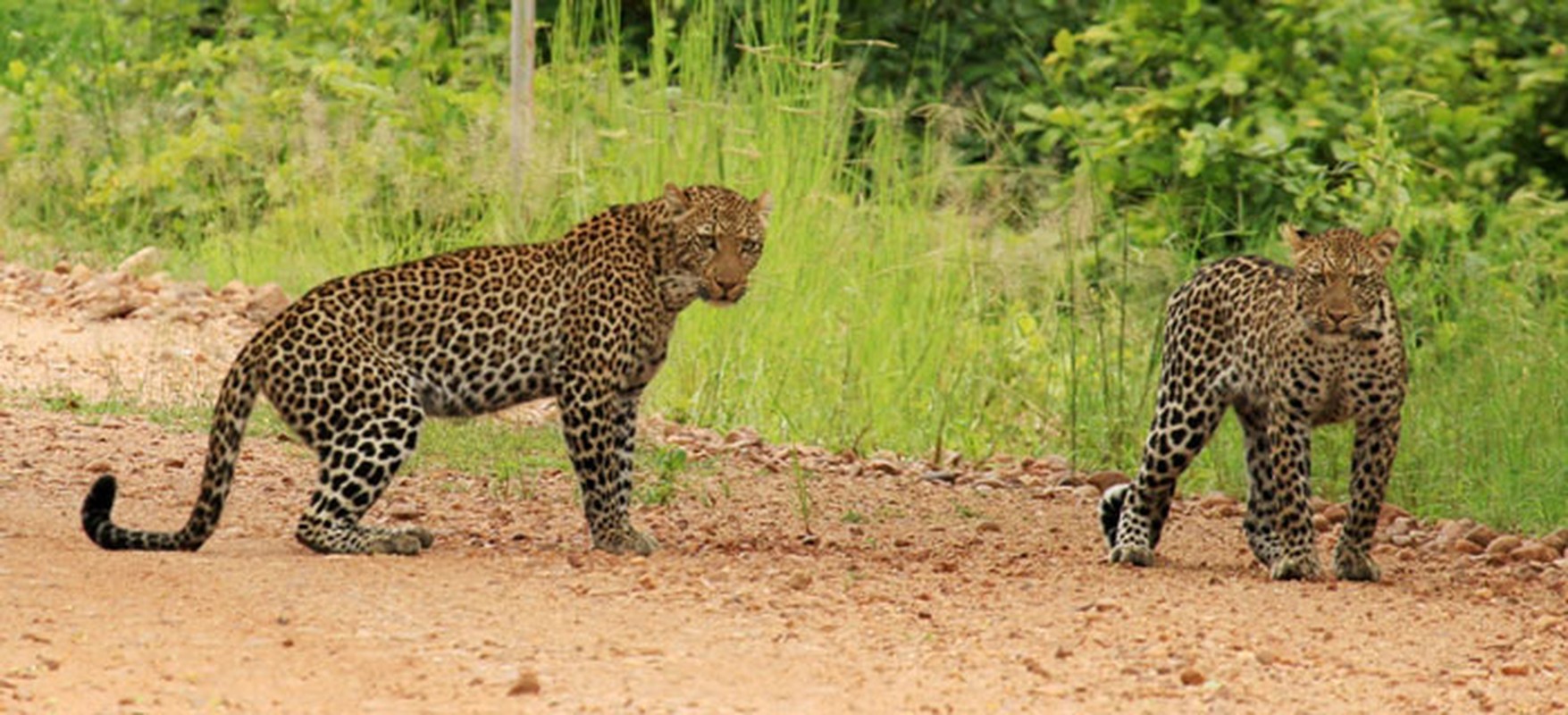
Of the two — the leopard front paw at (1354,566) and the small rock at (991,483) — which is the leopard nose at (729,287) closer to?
the leopard front paw at (1354,566)

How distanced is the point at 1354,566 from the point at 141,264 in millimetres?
8466

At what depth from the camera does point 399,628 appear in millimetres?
6699

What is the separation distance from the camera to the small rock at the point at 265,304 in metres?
13.3

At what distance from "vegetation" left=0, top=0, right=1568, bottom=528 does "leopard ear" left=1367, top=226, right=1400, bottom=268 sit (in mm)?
2134

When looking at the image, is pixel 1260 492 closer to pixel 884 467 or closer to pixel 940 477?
pixel 940 477

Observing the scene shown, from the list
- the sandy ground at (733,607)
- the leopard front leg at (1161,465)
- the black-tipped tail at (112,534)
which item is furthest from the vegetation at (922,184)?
the black-tipped tail at (112,534)

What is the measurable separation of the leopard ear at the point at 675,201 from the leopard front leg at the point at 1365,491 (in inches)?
90.9

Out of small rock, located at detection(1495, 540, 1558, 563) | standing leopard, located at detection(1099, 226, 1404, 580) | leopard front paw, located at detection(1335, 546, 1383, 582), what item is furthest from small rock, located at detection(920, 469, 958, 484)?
leopard front paw, located at detection(1335, 546, 1383, 582)

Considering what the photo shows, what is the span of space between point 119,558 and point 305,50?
30.7 feet

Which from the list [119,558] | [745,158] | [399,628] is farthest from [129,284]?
[399,628]

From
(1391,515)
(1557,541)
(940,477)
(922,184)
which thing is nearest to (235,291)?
(922,184)

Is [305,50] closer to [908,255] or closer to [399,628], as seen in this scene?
[908,255]

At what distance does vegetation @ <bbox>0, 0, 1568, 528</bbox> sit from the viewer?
11359mm

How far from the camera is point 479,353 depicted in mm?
8125
